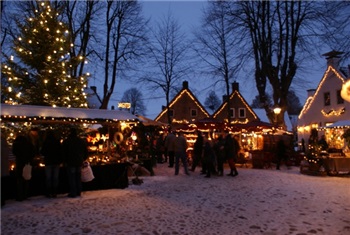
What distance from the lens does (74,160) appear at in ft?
32.4

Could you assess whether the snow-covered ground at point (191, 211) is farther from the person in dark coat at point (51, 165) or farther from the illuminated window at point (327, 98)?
the illuminated window at point (327, 98)

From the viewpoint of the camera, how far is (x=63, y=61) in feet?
58.6

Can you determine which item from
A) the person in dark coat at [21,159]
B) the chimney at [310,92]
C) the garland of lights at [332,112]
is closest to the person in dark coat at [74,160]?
the person in dark coat at [21,159]

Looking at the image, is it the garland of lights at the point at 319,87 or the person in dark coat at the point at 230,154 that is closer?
the person in dark coat at the point at 230,154

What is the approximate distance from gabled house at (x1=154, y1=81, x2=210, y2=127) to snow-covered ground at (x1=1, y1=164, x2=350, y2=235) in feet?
116

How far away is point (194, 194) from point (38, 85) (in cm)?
1015

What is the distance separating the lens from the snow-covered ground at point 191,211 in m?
6.71

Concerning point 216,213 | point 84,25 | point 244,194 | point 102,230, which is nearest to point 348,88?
point 244,194

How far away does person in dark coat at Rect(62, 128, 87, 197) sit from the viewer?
389 inches

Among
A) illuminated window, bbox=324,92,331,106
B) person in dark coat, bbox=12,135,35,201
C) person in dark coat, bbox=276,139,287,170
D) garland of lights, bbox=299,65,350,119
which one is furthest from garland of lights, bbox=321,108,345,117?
person in dark coat, bbox=12,135,35,201

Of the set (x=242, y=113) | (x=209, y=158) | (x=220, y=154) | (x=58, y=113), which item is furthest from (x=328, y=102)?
(x=58, y=113)

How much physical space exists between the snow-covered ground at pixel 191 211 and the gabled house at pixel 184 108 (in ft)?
116

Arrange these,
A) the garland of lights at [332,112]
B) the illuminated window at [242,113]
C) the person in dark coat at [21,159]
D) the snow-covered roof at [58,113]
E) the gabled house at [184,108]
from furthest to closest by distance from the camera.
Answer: the illuminated window at [242,113] < the gabled house at [184,108] < the garland of lights at [332,112] < the snow-covered roof at [58,113] < the person in dark coat at [21,159]

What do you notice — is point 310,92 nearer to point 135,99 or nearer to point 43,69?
point 43,69
